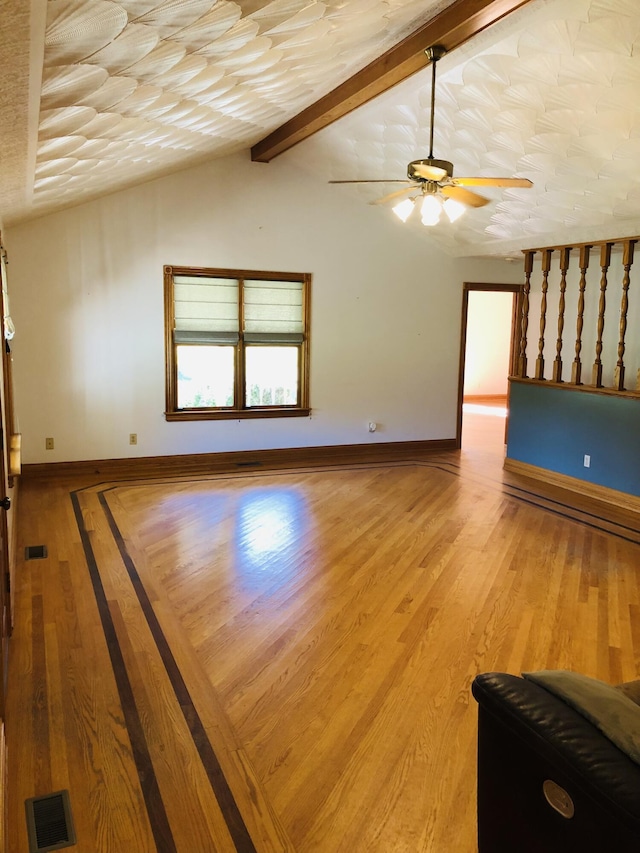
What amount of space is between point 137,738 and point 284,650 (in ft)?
2.92

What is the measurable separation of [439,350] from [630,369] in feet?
7.55

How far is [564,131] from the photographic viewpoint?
463 centimetres

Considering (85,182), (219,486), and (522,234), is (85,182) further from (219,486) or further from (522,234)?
(522,234)

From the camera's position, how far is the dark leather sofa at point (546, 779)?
140 centimetres

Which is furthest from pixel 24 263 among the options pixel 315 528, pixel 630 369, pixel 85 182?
pixel 630 369

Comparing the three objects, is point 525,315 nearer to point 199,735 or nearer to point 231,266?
point 231,266

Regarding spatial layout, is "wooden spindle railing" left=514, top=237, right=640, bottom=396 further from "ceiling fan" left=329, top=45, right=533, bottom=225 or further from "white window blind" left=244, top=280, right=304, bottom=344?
"white window blind" left=244, top=280, right=304, bottom=344

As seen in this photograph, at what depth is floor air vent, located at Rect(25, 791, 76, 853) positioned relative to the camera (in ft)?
6.50

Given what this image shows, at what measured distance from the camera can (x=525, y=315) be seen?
709cm

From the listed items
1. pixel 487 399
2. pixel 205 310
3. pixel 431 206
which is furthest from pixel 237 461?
pixel 487 399

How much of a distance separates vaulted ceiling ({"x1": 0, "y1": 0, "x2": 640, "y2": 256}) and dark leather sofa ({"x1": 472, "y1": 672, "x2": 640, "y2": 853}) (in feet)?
6.67

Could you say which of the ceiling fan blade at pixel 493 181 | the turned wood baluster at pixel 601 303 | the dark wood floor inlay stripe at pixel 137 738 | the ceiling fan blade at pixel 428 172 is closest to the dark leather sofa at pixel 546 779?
the dark wood floor inlay stripe at pixel 137 738

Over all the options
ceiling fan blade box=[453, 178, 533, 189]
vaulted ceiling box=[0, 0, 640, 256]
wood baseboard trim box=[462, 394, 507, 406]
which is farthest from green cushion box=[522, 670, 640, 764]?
wood baseboard trim box=[462, 394, 507, 406]

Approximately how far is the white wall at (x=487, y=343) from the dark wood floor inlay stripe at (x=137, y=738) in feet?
35.0
